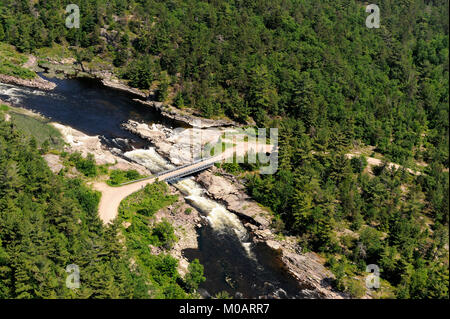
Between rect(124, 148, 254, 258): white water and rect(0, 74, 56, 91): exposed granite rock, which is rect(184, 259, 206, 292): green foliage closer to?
rect(124, 148, 254, 258): white water

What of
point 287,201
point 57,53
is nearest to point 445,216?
point 287,201

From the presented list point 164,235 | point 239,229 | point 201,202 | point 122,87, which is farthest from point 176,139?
point 164,235

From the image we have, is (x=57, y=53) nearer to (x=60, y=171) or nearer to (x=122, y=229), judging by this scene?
(x=60, y=171)

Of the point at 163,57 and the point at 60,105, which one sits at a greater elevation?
the point at 163,57

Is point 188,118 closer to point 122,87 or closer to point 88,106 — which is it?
point 122,87

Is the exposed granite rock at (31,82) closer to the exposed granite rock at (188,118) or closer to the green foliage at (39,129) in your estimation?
the green foliage at (39,129)

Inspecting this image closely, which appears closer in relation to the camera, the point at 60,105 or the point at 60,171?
the point at 60,171
